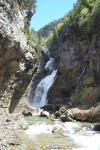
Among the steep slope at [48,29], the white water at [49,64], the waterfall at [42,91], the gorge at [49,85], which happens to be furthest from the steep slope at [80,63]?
the steep slope at [48,29]

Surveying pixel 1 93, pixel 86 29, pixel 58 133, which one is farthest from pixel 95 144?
pixel 86 29

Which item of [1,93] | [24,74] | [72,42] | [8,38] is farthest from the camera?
[72,42]

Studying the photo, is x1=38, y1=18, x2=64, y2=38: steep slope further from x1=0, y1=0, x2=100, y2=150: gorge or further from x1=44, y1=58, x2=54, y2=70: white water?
x1=44, y1=58, x2=54, y2=70: white water

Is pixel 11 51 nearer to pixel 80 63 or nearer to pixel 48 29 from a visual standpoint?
pixel 80 63

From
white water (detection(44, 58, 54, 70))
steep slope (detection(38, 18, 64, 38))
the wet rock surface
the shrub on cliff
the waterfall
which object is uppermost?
steep slope (detection(38, 18, 64, 38))

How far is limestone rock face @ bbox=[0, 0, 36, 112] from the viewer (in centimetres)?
1119

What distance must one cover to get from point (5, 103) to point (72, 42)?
2695cm

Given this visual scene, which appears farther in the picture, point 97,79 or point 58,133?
point 97,79

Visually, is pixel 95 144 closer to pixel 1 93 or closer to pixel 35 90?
pixel 1 93

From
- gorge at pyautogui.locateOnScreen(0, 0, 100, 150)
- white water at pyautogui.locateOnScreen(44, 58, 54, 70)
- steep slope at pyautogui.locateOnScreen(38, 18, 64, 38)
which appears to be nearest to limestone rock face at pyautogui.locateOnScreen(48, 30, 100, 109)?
gorge at pyautogui.locateOnScreen(0, 0, 100, 150)

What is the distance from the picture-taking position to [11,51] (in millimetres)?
12609

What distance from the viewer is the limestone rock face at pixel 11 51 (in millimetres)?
11188

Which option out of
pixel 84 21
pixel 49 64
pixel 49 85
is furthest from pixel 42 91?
pixel 84 21

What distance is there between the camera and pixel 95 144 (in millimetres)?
10016
